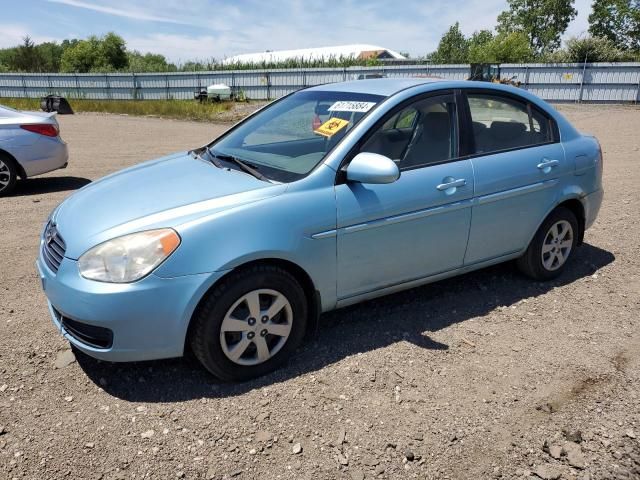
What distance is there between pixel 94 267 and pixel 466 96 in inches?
110

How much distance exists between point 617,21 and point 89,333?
230 ft

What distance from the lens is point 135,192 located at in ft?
10.5

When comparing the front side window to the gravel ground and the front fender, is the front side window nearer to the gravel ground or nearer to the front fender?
the front fender

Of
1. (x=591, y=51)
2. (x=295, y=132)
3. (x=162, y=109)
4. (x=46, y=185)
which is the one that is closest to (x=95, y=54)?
(x=162, y=109)

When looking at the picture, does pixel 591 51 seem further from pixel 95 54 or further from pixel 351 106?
pixel 95 54

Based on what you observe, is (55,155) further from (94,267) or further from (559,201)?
(559,201)

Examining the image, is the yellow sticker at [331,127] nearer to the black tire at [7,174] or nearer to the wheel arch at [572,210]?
the wheel arch at [572,210]

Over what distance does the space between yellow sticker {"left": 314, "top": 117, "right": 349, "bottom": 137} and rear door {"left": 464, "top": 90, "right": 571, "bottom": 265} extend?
1.00 metres

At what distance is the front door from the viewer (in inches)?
126

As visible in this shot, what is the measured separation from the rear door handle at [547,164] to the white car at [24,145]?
277 inches

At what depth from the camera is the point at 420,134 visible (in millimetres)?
3645

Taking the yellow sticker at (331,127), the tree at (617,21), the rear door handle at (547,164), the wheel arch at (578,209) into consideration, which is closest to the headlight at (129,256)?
the yellow sticker at (331,127)

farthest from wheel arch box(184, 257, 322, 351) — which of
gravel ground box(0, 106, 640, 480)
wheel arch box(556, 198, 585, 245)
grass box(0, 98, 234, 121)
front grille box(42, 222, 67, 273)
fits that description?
grass box(0, 98, 234, 121)

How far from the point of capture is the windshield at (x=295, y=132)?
333 cm
